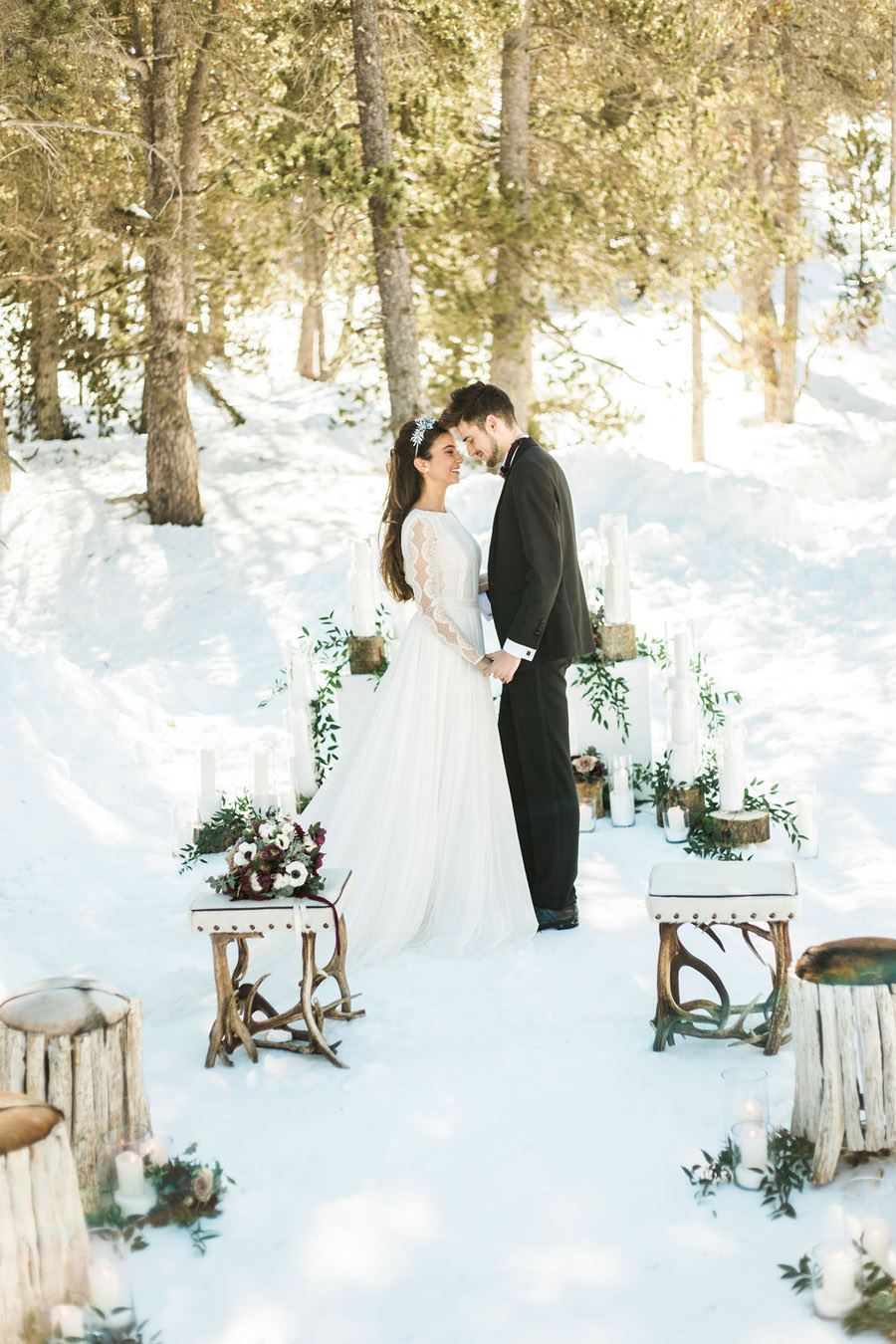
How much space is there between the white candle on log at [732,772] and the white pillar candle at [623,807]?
0.55 m

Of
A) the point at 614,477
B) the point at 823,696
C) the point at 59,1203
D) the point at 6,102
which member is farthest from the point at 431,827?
the point at 614,477

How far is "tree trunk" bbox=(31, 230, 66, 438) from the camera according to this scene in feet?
53.2

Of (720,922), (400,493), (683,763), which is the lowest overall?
(720,922)

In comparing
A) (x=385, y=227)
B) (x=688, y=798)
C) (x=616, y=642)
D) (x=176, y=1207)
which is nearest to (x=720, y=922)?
(x=176, y=1207)

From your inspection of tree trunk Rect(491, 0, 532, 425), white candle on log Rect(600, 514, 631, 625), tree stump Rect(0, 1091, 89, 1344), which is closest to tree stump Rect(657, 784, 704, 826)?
white candle on log Rect(600, 514, 631, 625)

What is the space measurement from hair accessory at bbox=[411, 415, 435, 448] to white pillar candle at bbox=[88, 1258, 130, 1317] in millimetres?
3352

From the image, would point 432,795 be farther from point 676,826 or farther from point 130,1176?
point 130,1176

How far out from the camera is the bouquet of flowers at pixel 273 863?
14.2 feet

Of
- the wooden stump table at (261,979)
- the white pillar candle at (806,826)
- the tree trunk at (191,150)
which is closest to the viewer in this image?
the wooden stump table at (261,979)

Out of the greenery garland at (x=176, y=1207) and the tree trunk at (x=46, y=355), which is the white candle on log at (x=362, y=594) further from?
the tree trunk at (x=46, y=355)

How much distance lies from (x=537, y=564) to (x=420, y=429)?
2.30 feet

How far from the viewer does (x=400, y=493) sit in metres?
5.58

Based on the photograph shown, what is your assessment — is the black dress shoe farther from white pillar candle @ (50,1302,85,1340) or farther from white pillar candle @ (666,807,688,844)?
white pillar candle @ (50,1302,85,1340)

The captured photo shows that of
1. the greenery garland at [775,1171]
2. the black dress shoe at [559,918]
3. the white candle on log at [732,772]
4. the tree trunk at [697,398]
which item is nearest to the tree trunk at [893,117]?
the tree trunk at [697,398]
